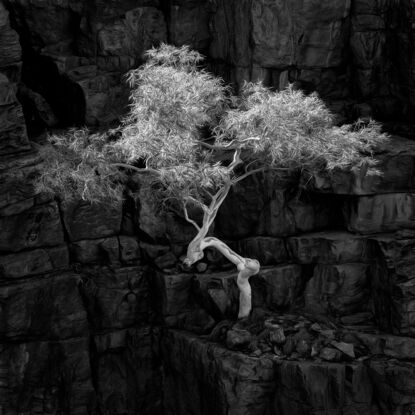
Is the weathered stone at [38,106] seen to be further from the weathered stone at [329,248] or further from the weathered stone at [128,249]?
the weathered stone at [329,248]

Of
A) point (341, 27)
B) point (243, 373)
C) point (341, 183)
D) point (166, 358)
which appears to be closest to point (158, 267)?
point (166, 358)

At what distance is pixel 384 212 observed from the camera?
2467 cm

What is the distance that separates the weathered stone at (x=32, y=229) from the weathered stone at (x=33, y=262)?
0.22m

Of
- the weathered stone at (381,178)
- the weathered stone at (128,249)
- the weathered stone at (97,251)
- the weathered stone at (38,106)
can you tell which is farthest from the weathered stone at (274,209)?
the weathered stone at (38,106)

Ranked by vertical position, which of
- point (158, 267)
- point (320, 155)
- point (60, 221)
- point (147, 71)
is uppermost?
point (147, 71)

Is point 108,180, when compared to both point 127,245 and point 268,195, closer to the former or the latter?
point 127,245

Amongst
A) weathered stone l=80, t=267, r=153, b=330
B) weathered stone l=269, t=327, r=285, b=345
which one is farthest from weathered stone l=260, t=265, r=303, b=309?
weathered stone l=80, t=267, r=153, b=330

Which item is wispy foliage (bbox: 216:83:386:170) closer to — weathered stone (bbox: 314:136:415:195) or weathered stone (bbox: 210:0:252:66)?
weathered stone (bbox: 314:136:415:195)

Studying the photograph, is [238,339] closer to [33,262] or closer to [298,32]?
[33,262]

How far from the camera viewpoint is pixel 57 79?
27.9 metres

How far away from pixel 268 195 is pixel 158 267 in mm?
4548

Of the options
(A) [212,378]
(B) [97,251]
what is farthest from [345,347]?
(B) [97,251]

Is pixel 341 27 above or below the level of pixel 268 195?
above

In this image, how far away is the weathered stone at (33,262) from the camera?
24641 millimetres
